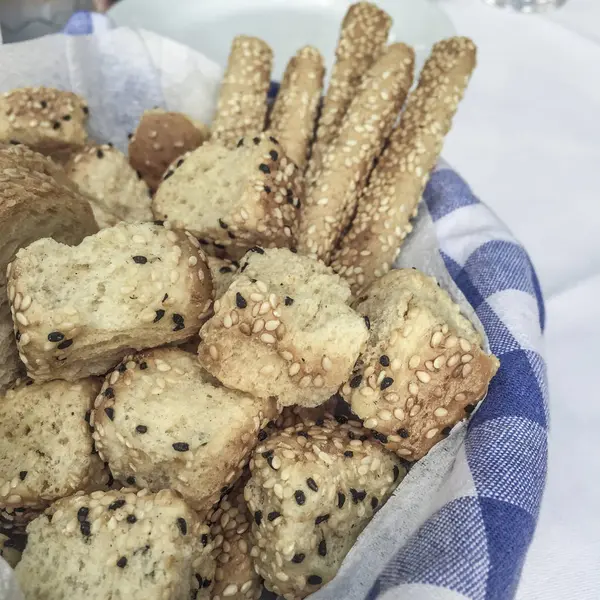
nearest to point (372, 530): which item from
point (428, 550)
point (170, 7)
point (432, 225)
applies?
point (428, 550)

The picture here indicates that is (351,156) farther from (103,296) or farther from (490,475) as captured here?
(490,475)

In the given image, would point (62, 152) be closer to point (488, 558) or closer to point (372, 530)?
point (372, 530)

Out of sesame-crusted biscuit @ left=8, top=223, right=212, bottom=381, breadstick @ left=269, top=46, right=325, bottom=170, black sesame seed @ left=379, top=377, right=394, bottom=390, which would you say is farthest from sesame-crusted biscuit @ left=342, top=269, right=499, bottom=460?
breadstick @ left=269, top=46, right=325, bottom=170

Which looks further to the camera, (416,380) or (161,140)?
(161,140)

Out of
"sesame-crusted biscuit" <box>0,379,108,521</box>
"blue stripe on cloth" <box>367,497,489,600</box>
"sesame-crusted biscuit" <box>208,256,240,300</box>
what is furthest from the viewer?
"sesame-crusted biscuit" <box>208,256,240,300</box>

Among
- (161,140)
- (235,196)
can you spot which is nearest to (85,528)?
(235,196)

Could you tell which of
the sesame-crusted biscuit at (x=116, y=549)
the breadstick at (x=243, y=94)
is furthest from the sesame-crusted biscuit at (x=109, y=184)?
the sesame-crusted biscuit at (x=116, y=549)

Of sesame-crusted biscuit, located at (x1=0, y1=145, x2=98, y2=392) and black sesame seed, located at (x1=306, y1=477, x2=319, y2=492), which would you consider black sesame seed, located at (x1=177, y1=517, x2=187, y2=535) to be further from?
sesame-crusted biscuit, located at (x1=0, y1=145, x2=98, y2=392)
